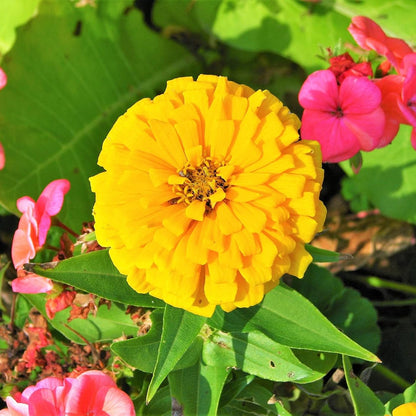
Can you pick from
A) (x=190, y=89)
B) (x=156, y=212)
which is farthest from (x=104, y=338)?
(x=190, y=89)

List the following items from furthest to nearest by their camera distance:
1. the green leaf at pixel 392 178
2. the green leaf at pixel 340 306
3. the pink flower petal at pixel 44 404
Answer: the green leaf at pixel 392 178
the green leaf at pixel 340 306
the pink flower petal at pixel 44 404

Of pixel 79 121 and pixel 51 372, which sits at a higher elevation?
pixel 79 121

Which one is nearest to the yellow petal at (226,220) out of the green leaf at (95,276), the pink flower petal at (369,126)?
the green leaf at (95,276)

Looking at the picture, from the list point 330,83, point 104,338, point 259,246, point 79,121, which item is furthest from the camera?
point 79,121

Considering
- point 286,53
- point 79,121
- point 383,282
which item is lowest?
point 383,282

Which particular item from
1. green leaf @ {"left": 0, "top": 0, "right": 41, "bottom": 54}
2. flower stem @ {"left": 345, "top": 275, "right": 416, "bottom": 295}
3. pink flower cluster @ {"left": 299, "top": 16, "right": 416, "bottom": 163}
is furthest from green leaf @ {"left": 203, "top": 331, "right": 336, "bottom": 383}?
green leaf @ {"left": 0, "top": 0, "right": 41, "bottom": 54}

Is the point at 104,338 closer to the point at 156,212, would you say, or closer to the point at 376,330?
the point at 156,212

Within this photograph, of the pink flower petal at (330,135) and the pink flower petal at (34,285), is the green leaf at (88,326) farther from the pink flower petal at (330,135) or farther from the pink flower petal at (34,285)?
the pink flower petal at (330,135)
